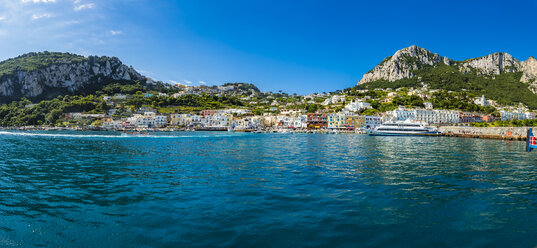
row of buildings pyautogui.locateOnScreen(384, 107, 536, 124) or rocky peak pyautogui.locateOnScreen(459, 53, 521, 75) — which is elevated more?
rocky peak pyautogui.locateOnScreen(459, 53, 521, 75)

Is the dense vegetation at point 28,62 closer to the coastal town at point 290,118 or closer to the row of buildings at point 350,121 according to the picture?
the coastal town at point 290,118

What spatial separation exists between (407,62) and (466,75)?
3468 cm

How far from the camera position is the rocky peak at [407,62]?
18331 centimetres

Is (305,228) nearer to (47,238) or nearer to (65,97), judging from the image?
(47,238)

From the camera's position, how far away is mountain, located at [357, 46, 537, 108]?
151375 mm

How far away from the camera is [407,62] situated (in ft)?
612

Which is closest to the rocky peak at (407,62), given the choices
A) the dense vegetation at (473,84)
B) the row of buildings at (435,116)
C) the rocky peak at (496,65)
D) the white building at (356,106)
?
the dense vegetation at (473,84)

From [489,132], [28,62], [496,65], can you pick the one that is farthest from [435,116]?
[28,62]

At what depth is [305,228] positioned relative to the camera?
20.8 feet

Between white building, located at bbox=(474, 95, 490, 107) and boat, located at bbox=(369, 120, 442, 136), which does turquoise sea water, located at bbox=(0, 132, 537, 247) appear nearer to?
boat, located at bbox=(369, 120, 442, 136)

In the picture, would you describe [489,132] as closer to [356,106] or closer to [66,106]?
[356,106]

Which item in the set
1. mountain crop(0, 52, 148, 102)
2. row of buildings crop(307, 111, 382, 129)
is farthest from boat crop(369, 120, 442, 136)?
mountain crop(0, 52, 148, 102)

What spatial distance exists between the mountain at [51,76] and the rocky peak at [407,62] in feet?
582

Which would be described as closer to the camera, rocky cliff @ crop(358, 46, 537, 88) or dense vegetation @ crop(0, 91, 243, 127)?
dense vegetation @ crop(0, 91, 243, 127)
